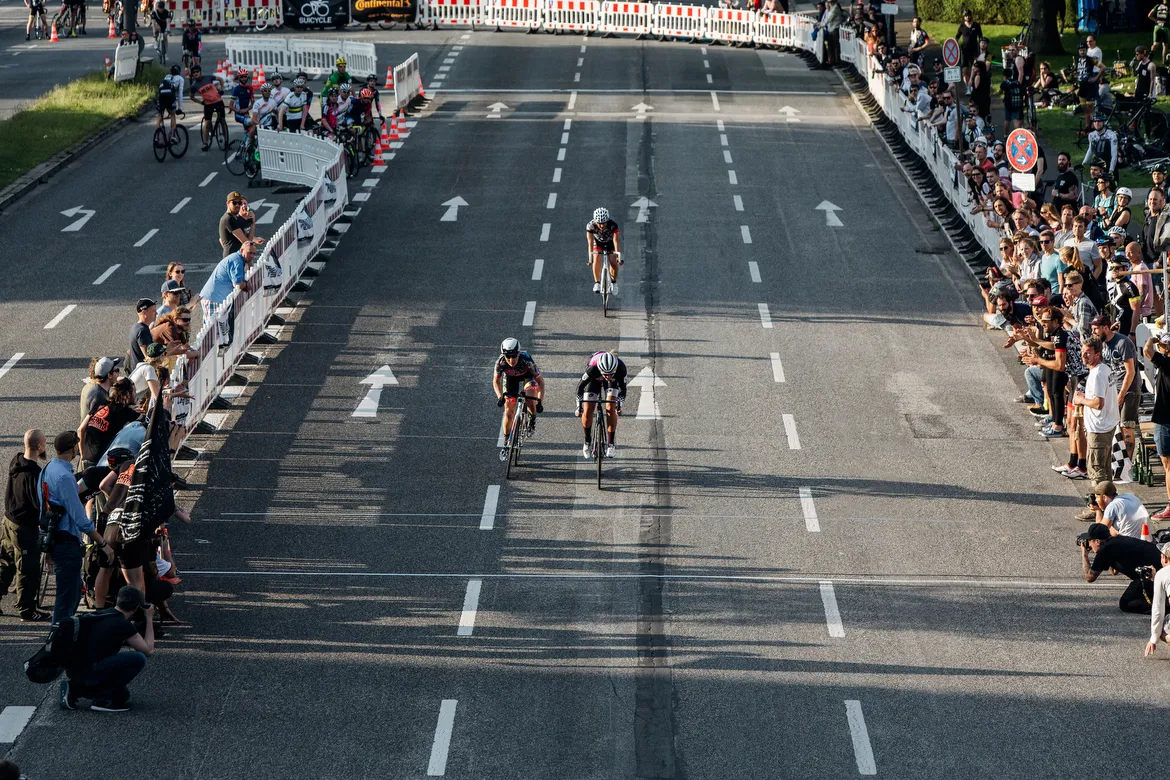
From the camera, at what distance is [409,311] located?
23.2 meters

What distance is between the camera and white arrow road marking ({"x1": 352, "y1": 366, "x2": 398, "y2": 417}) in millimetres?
19078

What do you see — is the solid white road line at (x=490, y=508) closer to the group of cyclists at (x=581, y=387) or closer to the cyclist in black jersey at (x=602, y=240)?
the group of cyclists at (x=581, y=387)

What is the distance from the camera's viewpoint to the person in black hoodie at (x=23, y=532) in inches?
507

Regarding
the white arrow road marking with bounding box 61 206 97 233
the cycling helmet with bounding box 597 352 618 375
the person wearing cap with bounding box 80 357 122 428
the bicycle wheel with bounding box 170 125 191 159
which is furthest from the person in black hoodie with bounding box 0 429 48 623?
the bicycle wheel with bounding box 170 125 191 159

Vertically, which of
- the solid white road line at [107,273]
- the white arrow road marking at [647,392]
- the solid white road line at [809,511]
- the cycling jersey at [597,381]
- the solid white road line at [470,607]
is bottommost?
the solid white road line at [470,607]

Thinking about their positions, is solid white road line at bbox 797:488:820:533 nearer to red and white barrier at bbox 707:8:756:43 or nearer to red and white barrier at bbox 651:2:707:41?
red and white barrier at bbox 707:8:756:43

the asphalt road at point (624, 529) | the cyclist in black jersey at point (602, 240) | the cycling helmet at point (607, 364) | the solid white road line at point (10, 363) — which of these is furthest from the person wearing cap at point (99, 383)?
the cyclist in black jersey at point (602, 240)

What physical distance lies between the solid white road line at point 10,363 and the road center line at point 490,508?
7744mm

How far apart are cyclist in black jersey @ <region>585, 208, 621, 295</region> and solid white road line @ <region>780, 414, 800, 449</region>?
467 centimetres

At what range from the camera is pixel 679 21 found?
170ft

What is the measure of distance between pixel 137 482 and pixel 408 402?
6.67 m

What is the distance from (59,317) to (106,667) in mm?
12411

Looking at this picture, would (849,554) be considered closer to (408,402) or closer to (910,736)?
(910,736)

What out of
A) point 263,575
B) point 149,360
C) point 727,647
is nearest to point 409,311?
point 149,360
